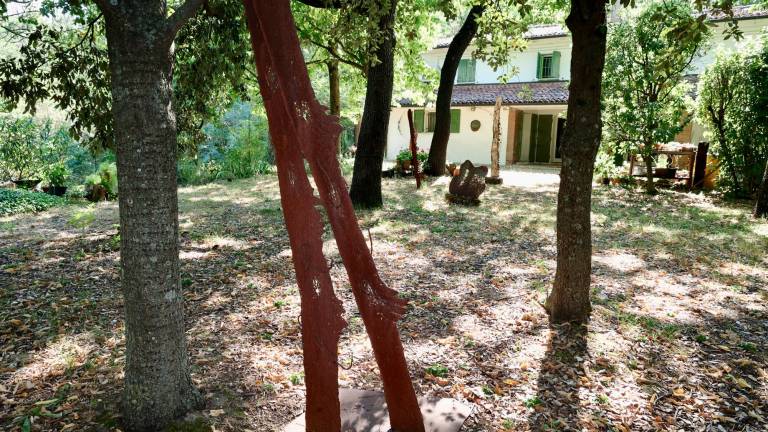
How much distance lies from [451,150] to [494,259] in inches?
715

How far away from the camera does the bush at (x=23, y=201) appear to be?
37.2 feet

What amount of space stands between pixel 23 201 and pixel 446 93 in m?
12.5

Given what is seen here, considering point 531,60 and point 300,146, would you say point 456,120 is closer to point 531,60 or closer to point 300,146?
point 531,60

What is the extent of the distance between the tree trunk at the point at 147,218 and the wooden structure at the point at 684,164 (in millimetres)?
13673

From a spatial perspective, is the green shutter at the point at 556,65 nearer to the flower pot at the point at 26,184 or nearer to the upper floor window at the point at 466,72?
the upper floor window at the point at 466,72

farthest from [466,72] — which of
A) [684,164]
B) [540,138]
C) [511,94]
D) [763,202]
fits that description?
[763,202]

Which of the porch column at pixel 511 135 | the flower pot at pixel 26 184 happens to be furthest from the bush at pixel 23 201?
the porch column at pixel 511 135

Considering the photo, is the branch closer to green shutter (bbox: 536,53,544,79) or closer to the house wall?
the house wall

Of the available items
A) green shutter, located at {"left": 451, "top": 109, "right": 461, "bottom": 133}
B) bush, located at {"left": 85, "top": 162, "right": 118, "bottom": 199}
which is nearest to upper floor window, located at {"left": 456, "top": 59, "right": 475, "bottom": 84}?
green shutter, located at {"left": 451, "top": 109, "right": 461, "bottom": 133}

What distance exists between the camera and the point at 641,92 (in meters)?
13.2

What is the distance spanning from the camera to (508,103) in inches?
862

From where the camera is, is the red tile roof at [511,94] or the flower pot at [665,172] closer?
the flower pot at [665,172]

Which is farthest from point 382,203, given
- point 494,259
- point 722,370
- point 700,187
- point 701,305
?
point 700,187

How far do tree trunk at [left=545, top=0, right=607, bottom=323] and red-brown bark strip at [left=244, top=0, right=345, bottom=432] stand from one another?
2.79 meters
